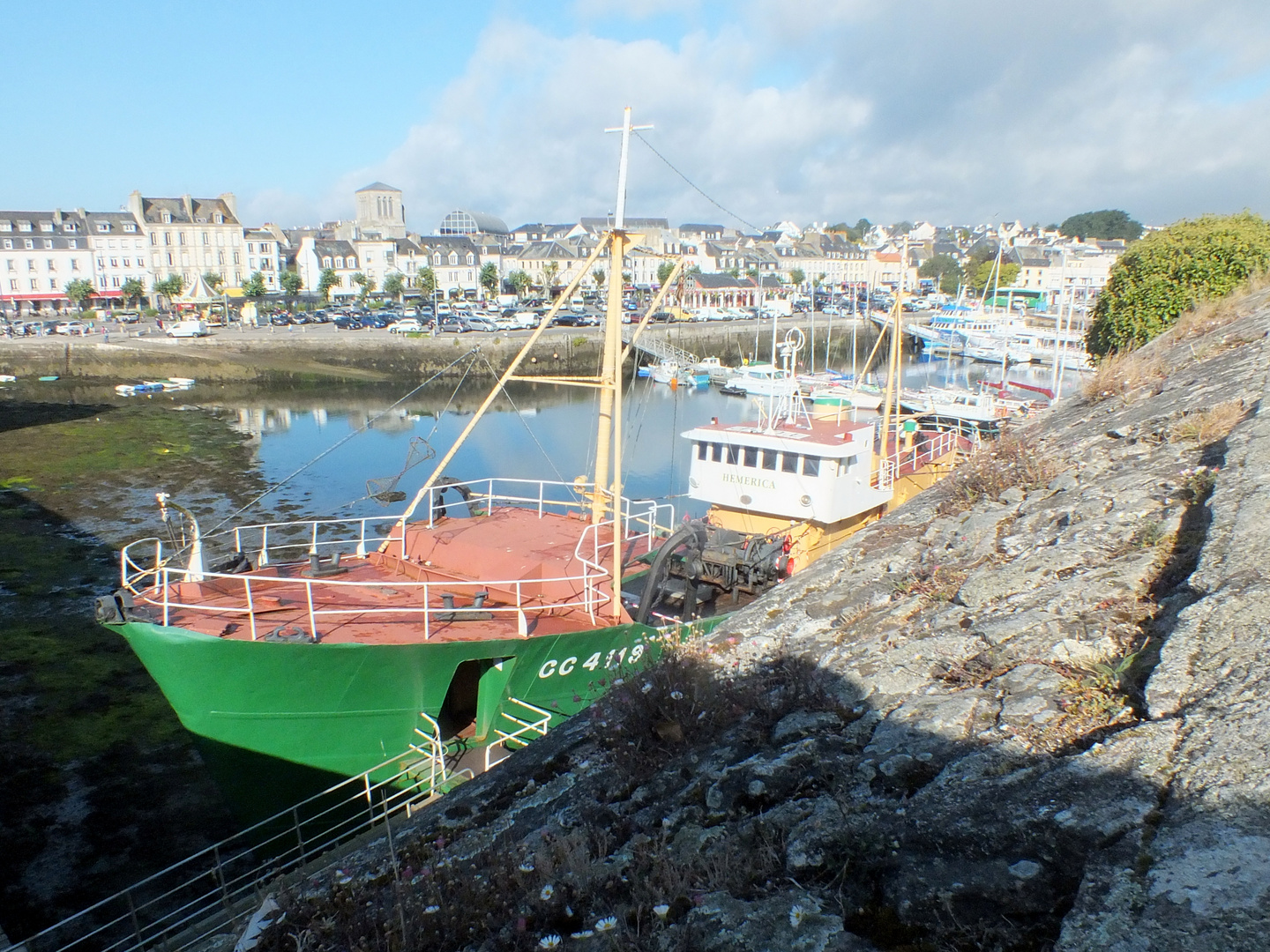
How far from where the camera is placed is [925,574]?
18.4 feet

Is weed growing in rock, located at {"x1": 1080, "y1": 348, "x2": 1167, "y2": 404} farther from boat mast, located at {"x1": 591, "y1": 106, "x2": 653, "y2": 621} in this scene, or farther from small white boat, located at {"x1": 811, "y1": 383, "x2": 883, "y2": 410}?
small white boat, located at {"x1": 811, "y1": 383, "x2": 883, "y2": 410}

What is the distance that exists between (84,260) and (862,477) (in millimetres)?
88754

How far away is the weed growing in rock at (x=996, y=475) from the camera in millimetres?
6621

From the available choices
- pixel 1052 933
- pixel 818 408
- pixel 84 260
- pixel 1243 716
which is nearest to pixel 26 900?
pixel 1052 933

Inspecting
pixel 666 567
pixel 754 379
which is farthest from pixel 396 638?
pixel 754 379

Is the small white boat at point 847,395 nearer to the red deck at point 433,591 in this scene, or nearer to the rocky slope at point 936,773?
the red deck at point 433,591

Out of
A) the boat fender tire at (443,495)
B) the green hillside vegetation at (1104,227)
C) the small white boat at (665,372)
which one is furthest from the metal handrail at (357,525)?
the green hillside vegetation at (1104,227)

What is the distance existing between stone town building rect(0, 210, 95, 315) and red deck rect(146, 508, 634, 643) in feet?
279

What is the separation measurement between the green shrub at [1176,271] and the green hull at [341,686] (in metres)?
12.5

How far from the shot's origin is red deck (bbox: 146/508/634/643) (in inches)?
369

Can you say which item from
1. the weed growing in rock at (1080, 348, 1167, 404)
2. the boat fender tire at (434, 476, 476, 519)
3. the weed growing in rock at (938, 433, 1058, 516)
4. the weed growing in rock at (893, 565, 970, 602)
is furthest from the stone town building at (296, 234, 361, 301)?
the weed growing in rock at (893, 565, 970, 602)

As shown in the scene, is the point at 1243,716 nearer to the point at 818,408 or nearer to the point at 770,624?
the point at 770,624

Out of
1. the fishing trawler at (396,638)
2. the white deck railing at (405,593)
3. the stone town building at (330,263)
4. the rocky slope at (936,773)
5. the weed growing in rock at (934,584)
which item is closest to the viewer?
the rocky slope at (936,773)

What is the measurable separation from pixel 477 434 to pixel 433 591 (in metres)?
27.8
